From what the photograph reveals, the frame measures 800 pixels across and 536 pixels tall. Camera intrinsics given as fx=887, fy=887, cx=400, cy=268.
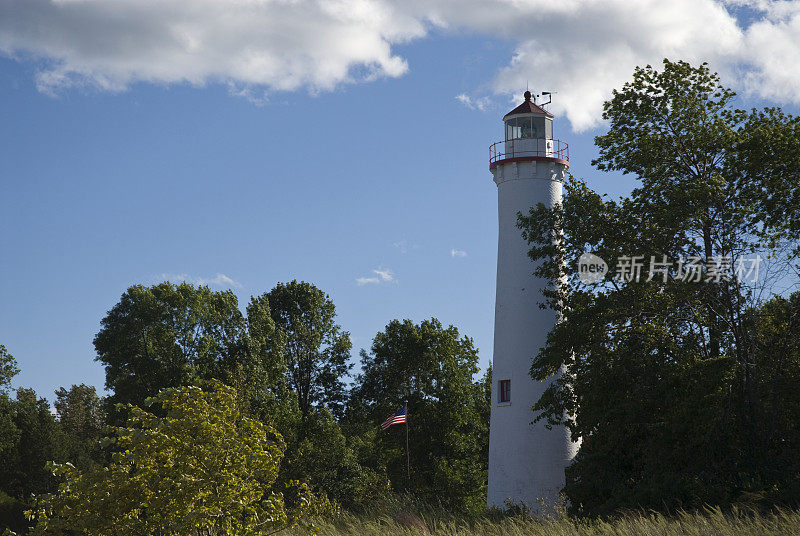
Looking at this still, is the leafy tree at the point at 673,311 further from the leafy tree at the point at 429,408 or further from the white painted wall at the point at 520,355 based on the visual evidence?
the leafy tree at the point at 429,408

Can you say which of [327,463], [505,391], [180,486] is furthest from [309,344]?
[180,486]

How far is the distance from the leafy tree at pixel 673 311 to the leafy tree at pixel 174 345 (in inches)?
808

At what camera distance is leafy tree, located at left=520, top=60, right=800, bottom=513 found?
21969 millimetres

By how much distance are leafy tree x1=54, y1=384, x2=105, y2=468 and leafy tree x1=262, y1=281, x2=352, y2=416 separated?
11057 millimetres

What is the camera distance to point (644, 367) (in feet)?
79.6

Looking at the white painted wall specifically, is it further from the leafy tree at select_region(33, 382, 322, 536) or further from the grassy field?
the leafy tree at select_region(33, 382, 322, 536)

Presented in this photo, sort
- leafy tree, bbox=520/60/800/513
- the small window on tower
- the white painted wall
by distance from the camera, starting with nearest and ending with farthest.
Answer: leafy tree, bbox=520/60/800/513 → the white painted wall → the small window on tower

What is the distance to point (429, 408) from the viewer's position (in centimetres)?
4562

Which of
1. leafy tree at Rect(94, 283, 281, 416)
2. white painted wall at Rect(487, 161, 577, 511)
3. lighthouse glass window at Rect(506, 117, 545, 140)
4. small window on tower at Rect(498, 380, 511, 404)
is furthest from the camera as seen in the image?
leafy tree at Rect(94, 283, 281, 416)

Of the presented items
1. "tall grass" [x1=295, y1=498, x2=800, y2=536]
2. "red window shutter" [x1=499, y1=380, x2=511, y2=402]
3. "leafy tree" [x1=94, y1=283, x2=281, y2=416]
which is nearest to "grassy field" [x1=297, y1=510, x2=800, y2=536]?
"tall grass" [x1=295, y1=498, x2=800, y2=536]

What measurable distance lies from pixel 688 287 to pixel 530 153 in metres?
11.7

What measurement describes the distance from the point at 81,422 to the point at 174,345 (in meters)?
32.1

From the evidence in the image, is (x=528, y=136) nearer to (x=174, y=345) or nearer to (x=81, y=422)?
(x=174, y=345)

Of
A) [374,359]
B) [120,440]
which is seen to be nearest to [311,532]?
[120,440]
